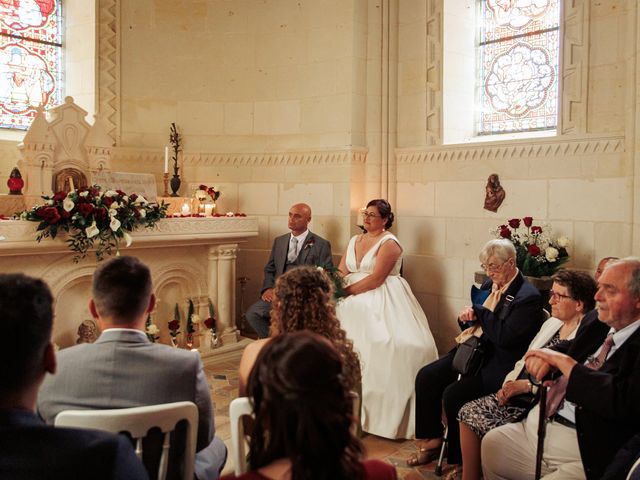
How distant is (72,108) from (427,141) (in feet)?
11.1

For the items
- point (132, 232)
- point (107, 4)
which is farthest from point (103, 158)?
point (107, 4)

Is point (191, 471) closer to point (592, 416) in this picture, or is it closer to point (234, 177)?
point (592, 416)

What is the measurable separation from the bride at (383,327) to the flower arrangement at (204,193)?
1.81 metres

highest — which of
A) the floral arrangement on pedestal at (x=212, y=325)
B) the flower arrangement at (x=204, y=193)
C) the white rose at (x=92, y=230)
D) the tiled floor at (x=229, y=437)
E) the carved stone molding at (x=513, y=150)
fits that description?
the carved stone molding at (x=513, y=150)

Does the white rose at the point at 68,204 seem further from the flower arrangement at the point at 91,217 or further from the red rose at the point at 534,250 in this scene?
the red rose at the point at 534,250

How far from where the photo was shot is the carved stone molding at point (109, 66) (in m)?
6.71

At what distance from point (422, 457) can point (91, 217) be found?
9.68 feet

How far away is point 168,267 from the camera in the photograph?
5840 mm

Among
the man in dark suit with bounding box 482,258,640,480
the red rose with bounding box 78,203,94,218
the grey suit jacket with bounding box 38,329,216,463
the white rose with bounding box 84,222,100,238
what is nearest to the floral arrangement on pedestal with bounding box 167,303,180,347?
the white rose with bounding box 84,222,100,238

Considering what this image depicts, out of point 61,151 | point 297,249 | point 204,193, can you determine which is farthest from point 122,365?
point 204,193

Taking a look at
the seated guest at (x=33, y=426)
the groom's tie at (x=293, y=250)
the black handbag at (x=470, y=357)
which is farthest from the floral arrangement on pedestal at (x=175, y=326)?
the seated guest at (x=33, y=426)

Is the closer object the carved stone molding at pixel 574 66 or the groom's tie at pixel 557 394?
the groom's tie at pixel 557 394

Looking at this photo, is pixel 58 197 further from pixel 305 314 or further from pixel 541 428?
pixel 541 428

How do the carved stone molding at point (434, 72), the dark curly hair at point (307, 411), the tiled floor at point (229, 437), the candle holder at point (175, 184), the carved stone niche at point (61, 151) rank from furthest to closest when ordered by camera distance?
the candle holder at point (175, 184) → the carved stone molding at point (434, 72) → the carved stone niche at point (61, 151) → the tiled floor at point (229, 437) → the dark curly hair at point (307, 411)
